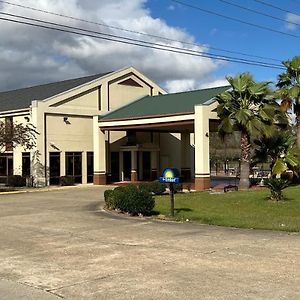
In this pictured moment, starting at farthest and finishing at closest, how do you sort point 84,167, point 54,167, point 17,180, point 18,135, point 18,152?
point 84,167 → point 18,152 → point 54,167 → point 17,180 → point 18,135

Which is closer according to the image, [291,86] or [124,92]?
[291,86]

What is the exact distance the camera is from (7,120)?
4100 centimetres

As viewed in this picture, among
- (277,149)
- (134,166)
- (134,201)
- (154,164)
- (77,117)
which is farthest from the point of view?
(154,164)

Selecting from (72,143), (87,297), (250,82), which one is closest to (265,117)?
(250,82)

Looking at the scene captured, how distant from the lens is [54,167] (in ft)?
129

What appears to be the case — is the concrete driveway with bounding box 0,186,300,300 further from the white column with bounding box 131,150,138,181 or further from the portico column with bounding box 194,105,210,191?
the white column with bounding box 131,150,138,181

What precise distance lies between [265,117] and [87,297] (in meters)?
25.0

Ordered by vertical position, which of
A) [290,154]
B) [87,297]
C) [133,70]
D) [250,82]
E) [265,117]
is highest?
[133,70]

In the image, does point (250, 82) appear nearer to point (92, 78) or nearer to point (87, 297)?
point (92, 78)

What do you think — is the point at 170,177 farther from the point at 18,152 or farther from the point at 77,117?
the point at 18,152

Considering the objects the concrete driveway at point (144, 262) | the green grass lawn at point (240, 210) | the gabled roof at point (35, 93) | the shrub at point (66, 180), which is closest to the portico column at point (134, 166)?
the shrub at point (66, 180)

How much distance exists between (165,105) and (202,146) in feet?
20.3

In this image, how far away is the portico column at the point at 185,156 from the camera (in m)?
46.5

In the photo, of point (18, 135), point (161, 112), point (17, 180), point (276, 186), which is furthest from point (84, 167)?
point (276, 186)
